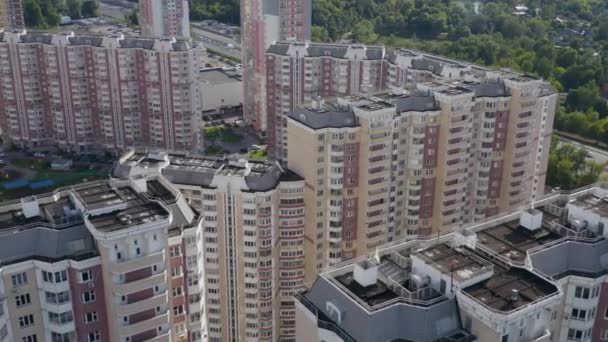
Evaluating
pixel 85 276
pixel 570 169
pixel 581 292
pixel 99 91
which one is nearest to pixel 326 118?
pixel 581 292

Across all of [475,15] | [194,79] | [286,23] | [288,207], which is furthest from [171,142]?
[475,15]

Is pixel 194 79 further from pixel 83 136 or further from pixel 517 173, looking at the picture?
pixel 517 173

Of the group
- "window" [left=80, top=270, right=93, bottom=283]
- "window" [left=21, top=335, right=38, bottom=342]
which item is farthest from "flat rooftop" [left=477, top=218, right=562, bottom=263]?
"window" [left=21, top=335, right=38, bottom=342]

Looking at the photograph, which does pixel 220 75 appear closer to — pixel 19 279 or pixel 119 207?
pixel 119 207

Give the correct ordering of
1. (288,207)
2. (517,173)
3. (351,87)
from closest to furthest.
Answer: (288,207)
(517,173)
(351,87)

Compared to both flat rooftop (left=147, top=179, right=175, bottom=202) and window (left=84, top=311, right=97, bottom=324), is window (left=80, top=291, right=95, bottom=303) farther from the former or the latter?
flat rooftop (left=147, top=179, right=175, bottom=202)
